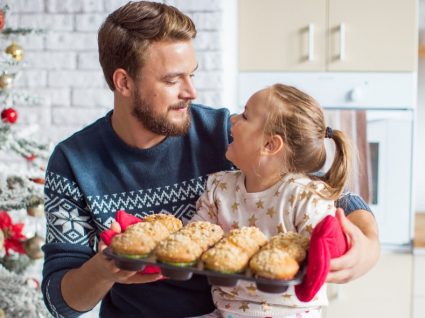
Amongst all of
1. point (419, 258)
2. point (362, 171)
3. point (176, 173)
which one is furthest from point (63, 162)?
point (419, 258)

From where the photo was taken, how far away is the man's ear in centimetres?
173

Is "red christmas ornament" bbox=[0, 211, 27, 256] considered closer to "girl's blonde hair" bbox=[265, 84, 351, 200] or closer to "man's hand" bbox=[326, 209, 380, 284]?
"girl's blonde hair" bbox=[265, 84, 351, 200]

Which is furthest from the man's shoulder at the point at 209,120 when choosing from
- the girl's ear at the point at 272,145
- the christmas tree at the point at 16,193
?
the christmas tree at the point at 16,193

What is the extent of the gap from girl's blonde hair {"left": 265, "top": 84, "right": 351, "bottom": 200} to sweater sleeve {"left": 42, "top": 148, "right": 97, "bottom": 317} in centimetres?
51

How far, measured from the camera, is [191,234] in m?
1.25

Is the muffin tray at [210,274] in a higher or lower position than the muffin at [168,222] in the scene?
lower

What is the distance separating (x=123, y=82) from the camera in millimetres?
1746

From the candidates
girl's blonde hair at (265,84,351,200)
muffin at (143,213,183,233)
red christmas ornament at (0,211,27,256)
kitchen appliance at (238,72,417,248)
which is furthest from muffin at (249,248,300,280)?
kitchen appliance at (238,72,417,248)

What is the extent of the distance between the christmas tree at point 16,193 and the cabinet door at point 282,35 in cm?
113

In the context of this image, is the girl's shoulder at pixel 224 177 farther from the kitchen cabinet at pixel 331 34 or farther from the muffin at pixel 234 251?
the kitchen cabinet at pixel 331 34

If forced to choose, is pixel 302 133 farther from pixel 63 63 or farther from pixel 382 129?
pixel 63 63

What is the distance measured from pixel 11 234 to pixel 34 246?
10 centimetres

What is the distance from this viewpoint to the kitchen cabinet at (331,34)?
317 centimetres

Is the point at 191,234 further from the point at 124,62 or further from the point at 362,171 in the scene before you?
the point at 362,171
